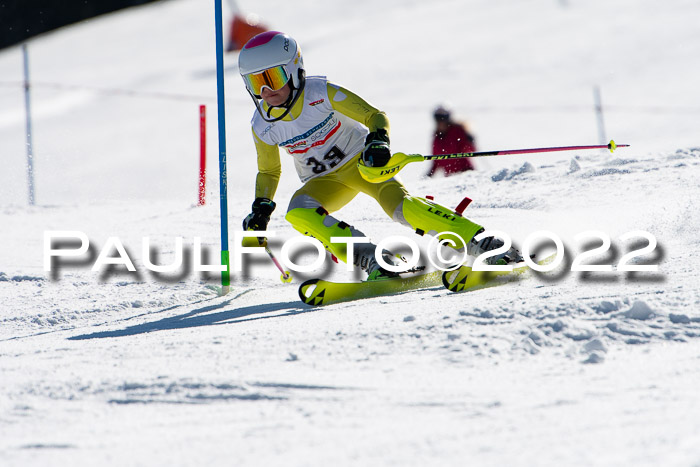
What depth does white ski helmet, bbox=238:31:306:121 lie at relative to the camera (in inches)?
175

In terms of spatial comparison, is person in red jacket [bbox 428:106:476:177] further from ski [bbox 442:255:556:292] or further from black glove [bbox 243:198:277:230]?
ski [bbox 442:255:556:292]

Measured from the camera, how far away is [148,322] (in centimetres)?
417

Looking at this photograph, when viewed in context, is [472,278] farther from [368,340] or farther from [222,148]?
[222,148]

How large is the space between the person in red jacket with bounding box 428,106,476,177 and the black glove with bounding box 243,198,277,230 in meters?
4.38

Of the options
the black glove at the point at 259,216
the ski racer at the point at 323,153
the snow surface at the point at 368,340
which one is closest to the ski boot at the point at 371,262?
the ski racer at the point at 323,153

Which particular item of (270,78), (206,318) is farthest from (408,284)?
(270,78)

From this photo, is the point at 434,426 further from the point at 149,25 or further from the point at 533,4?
the point at 149,25

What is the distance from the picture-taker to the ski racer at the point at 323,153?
14.4 feet

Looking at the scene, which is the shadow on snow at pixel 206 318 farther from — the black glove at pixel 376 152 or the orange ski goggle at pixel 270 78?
the orange ski goggle at pixel 270 78

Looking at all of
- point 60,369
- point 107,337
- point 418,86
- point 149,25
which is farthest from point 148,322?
point 149,25

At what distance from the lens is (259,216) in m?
4.69

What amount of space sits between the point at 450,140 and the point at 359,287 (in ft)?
15.9

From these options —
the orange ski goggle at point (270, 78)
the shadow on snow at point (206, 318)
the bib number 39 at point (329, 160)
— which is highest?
the orange ski goggle at point (270, 78)

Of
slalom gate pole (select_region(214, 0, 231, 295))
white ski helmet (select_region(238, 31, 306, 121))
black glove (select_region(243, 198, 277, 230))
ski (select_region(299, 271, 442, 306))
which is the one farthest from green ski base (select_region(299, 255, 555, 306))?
white ski helmet (select_region(238, 31, 306, 121))
